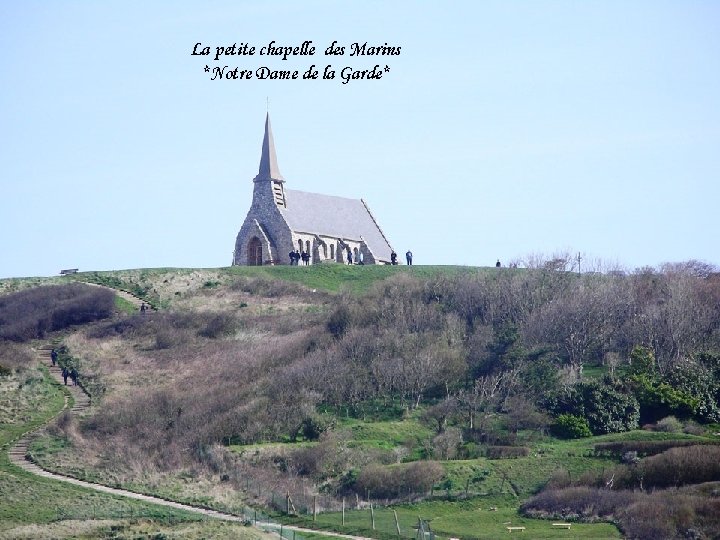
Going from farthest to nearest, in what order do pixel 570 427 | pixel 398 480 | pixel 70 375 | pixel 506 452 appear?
pixel 70 375
pixel 570 427
pixel 506 452
pixel 398 480

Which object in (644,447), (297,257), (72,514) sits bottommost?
(72,514)

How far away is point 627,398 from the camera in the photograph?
5750 cm

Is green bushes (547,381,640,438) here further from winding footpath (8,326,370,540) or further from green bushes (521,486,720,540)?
winding footpath (8,326,370,540)

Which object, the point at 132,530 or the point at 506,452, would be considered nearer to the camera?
the point at 132,530

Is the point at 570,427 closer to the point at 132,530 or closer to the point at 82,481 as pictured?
the point at 82,481

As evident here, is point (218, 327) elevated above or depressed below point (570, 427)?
above

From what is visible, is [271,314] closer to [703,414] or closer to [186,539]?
[703,414]

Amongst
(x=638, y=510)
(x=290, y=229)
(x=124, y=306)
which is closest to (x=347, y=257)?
(x=290, y=229)

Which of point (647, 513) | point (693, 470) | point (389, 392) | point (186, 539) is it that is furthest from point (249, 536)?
point (389, 392)

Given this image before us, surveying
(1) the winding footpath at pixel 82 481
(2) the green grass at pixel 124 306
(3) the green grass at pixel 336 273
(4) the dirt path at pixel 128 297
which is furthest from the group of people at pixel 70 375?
(3) the green grass at pixel 336 273

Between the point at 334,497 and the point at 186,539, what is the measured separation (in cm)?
935

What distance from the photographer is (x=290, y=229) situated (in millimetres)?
88250

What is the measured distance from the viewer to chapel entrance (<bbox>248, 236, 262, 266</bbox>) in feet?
295

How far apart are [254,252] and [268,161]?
19.1 ft
